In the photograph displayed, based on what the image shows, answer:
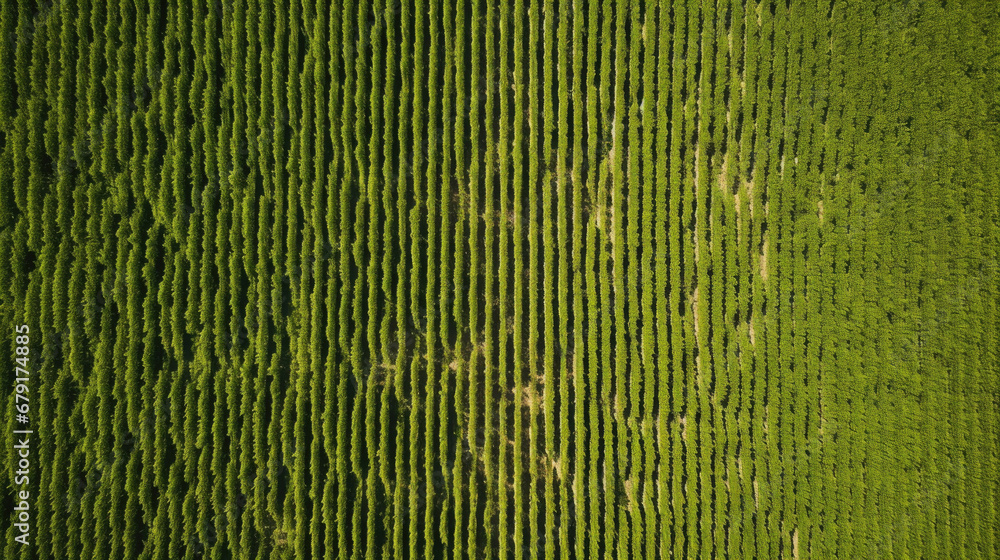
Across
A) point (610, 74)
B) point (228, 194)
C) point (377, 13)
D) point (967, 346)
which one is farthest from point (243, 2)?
point (967, 346)

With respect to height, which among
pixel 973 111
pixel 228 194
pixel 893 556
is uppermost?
pixel 973 111

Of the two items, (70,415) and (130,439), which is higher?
(70,415)

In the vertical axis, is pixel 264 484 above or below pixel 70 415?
below

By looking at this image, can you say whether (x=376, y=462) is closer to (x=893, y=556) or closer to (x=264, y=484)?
(x=264, y=484)

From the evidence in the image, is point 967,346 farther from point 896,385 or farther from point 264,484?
point 264,484

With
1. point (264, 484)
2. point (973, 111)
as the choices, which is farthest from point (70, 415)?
point (973, 111)

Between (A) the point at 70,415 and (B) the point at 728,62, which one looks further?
(B) the point at 728,62
